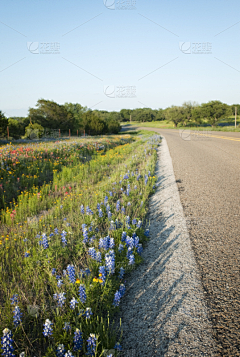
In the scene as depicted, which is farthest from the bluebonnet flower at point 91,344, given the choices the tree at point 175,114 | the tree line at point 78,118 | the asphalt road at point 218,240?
the tree at point 175,114

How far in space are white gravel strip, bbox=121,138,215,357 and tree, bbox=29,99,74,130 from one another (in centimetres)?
3401

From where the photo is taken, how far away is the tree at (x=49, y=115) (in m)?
32.5

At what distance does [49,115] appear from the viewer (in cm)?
3334

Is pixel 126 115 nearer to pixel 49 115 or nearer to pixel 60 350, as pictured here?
pixel 49 115

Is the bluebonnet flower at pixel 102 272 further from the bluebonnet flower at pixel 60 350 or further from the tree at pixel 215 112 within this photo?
the tree at pixel 215 112

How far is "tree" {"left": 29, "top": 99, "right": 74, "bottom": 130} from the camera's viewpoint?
107 ft

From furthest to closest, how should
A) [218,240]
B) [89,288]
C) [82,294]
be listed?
[218,240]
[89,288]
[82,294]

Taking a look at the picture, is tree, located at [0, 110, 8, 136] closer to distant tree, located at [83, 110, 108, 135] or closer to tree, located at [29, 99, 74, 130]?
tree, located at [29, 99, 74, 130]

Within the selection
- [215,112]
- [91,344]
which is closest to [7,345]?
[91,344]

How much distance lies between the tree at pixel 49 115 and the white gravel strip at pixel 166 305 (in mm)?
34006

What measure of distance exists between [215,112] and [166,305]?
209ft

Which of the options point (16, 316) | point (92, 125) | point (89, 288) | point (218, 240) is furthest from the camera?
point (92, 125)

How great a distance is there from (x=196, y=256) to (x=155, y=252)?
1.83 ft

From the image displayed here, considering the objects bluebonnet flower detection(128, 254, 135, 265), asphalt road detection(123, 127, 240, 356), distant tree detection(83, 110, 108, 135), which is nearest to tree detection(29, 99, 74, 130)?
distant tree detection(83, 110, 108, 135)
